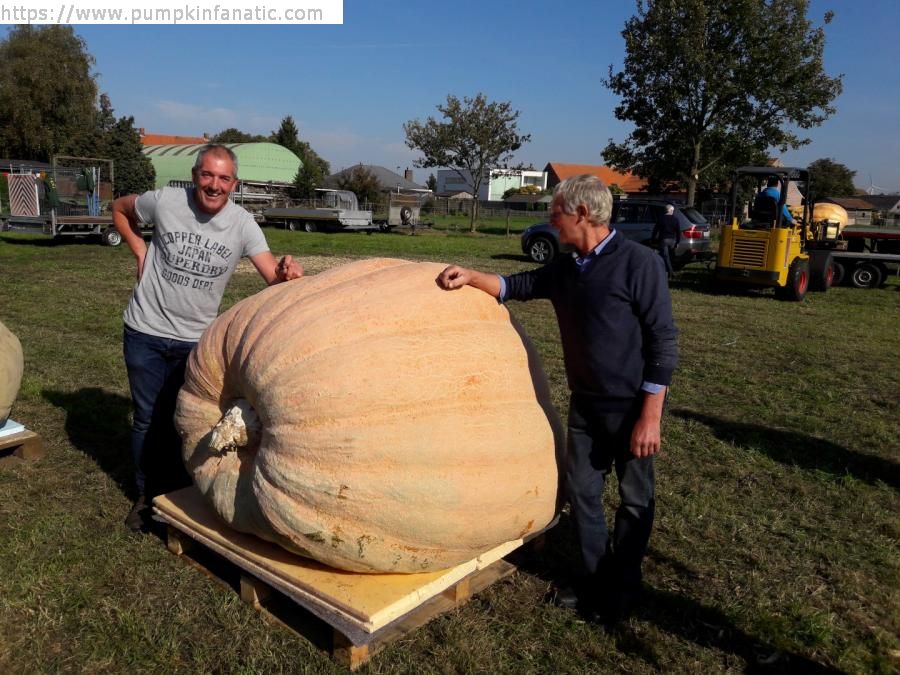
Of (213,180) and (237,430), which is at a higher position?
(213,180)

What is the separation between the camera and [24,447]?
456 cm

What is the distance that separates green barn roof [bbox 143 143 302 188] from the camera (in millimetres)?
52938

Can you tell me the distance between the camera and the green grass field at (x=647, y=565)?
2.78 m

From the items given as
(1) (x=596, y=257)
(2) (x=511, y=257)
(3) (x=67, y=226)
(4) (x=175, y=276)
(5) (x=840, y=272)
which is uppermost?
(1) (x=596, y=257)

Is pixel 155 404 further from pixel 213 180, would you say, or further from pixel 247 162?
pixel 247 162

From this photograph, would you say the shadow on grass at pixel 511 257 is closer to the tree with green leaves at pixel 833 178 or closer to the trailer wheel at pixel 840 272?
the trailer wheel at pixel 840 272

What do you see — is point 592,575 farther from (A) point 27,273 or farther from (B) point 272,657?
(A) point 27,273

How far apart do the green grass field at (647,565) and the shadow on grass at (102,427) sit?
0.02m

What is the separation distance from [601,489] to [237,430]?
1577 millimetres

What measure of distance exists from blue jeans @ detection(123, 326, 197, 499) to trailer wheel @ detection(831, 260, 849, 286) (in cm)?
1542

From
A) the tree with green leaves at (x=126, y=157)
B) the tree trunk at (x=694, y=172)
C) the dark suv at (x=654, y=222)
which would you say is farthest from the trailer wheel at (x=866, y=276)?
the tree with green leaves at (x=126, y=157)

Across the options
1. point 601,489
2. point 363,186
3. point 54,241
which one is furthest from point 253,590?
point 363,186

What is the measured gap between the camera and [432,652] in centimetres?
278

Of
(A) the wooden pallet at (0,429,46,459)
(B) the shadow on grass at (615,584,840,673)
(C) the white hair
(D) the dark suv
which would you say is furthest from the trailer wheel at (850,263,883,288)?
(A) the wooden pallet at (0,429,46,459)
